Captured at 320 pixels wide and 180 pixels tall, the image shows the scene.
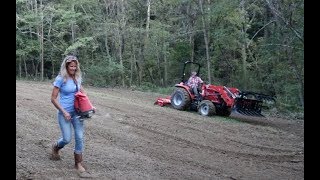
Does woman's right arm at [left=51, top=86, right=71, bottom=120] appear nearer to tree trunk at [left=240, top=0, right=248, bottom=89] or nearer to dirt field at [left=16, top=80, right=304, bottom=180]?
dirt field at [left=16, top=80, right=304, bottom=180]

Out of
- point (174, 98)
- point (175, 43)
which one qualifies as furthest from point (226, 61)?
point (174, 98)

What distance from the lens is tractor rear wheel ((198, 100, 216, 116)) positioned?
12.5 meters

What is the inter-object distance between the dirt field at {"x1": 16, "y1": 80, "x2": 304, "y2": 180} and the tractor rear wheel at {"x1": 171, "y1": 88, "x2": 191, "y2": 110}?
2.58 ft

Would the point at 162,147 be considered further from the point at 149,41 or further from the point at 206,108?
the point at 149,41

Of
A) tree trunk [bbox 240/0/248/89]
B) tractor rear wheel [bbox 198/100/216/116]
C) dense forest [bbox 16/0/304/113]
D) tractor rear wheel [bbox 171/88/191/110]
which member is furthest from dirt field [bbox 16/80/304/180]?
dense forest [bbox 16/0/304/113]

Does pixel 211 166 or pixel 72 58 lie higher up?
pixel 72 58

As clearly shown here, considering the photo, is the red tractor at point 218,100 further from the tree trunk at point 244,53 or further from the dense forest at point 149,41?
the tree trunk at point 244,53

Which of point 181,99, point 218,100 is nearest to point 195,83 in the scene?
point 181,99

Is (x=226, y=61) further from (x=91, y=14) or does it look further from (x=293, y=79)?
(x=91, y=14)

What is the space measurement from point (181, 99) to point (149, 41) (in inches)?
451

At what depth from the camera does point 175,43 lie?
24812mm

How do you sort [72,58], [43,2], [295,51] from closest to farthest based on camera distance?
1. [72,58]
2. [295,51]
3. [43,2]
